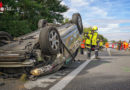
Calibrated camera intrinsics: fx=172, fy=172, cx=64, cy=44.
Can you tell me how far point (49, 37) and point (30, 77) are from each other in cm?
114

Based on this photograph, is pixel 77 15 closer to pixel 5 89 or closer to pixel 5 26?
pixel 5 26

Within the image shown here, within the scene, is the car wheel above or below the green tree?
below

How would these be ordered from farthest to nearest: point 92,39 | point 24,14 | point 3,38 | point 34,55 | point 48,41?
1. point 24,14
2. point 92,39
3. point 3,38
4. point 48,41
5. point 34,55

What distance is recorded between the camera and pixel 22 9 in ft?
44.9

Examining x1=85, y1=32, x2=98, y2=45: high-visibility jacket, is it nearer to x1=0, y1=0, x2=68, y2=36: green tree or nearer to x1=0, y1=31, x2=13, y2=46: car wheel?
x1=0, y1=0, x2=68, y2=36: green tree

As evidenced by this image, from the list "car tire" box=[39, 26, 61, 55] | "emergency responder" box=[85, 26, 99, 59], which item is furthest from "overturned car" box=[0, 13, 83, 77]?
"emergency responder" box=[85, 26, 99, 59]

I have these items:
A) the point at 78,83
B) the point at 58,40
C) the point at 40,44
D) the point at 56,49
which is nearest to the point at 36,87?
the point at 78,83

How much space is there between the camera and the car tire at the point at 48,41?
446cm

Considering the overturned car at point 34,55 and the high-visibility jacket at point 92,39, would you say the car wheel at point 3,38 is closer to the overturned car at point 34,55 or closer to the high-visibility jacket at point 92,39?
the overturned car at point 34,55

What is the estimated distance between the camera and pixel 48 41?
448cm

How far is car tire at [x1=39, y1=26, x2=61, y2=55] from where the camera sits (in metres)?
4.46

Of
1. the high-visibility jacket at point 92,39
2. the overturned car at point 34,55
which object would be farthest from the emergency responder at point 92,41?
the overturned car at point 34,55

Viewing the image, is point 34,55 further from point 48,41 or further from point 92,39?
point 92,39

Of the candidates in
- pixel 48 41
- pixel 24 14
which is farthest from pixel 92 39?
pixel 24 14
